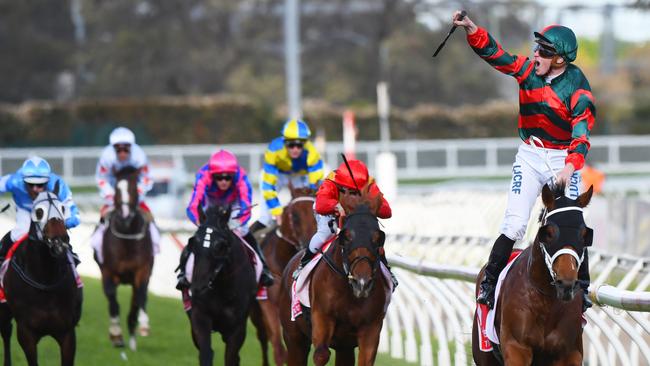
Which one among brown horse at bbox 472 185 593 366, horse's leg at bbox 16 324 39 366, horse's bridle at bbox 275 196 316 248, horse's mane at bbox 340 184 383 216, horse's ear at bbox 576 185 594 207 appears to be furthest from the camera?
horse's bridle at bbox 275 196 316 248

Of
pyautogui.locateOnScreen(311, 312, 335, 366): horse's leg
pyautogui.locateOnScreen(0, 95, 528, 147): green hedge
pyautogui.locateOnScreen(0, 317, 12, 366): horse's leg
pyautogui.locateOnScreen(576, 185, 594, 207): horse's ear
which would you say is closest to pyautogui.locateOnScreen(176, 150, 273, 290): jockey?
pyautogui.locateOnScreen(0, 317, 12, 366): horse's leg

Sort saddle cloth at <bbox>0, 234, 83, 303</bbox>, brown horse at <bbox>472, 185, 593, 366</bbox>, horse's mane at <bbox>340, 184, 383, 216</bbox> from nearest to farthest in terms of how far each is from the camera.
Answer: brown horse at <bbox>472, 185, 593, 366</bbox>, horse's mane at <bbox>340, 184, 383, 216</bbox>, saddle cloth at <bbox>0, 234, 83, 303</bbox>

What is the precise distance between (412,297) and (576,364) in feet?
14.0

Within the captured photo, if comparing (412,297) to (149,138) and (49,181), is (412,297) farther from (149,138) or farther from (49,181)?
(149,138)

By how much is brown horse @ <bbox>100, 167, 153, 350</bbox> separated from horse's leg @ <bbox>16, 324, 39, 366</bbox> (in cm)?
372

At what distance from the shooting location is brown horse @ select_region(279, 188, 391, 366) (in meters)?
7.15

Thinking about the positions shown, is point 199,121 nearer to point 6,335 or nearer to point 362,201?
point 6,335

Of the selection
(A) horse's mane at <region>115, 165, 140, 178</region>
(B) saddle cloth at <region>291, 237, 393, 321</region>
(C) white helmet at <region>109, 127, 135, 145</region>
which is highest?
(C) white helmet at <region>109, 127, 135, 145</region>

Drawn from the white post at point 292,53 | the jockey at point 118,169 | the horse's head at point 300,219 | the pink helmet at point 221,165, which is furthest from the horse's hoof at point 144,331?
the white post at point 292,53

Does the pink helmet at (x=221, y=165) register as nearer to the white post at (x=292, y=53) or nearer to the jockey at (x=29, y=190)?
the jockey at (x=29, y=190)

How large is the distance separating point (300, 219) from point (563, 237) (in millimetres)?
4225

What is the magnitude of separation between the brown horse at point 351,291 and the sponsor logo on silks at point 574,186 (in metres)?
1.15

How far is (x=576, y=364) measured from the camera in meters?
6.32

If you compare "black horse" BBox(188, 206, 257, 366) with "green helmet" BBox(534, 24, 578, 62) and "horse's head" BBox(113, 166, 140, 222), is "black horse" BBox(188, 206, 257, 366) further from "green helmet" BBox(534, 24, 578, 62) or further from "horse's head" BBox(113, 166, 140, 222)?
"horse's head" BBox(113, 166, 140, 222)
